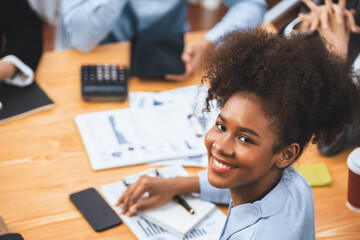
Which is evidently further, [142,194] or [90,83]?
[90,83]

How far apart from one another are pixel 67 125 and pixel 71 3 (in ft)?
1.74

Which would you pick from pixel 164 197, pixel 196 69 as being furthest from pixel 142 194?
pixel 196 69

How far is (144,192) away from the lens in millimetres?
1045

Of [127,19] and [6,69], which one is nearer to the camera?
[6,69]

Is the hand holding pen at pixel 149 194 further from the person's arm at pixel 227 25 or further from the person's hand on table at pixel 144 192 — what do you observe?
the person's arm at pixel 227 25

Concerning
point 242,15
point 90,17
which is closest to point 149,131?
point 90,17

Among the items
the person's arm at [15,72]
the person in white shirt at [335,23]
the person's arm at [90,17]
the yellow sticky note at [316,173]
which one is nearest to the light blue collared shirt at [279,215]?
the yellow sticky note at [316,173]

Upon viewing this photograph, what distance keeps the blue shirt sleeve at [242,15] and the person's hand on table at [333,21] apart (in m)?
0.30

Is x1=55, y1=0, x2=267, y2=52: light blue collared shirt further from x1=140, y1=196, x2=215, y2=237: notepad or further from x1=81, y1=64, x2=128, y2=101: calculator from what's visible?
x1=140, y1=196, x2=215, y2=237: notepad

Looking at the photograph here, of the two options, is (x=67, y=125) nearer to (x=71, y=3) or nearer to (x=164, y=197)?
(x=164, y=197)

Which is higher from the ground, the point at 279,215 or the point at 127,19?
the point at 279,215

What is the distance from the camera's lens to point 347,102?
0.84 meters

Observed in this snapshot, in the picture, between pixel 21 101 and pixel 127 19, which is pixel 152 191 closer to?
pixel 21 101

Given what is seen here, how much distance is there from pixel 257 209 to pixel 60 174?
1.64ft
